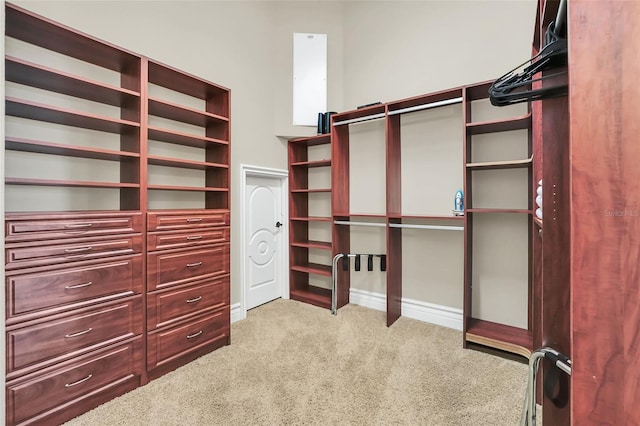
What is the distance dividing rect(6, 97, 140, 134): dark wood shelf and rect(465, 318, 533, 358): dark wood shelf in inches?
128

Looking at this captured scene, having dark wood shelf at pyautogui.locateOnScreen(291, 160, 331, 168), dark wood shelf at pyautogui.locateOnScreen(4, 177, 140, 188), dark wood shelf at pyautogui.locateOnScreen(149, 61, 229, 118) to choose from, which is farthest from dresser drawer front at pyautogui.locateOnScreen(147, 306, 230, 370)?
dark wood shelf at pyautogui.locateOnScreen(291, 160, 331, 168)

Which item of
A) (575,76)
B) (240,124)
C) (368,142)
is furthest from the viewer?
(368,142)

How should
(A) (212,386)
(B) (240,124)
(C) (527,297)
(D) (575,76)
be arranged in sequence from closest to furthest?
(D) (575,76)
(A) (212,386)
(C) (527,297)
(B) (240,124)

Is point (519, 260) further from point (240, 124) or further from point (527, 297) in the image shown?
Result: point (240, 124)

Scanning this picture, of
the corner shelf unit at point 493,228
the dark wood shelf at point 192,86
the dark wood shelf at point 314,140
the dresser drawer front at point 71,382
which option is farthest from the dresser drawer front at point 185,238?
the corner shelf unit at point 493,228

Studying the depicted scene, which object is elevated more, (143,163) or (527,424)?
(143,163)

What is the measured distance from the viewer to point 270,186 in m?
3.88

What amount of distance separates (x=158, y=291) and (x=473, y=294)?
9.40 feet

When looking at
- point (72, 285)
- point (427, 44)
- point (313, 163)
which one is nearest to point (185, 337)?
point (72, 285)

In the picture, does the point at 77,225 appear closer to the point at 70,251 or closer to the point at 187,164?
the point at 70,251

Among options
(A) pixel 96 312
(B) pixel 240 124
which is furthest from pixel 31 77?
(B) pixel 240 124

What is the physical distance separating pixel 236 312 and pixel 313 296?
3.34ft

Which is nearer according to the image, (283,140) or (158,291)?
(158,291)

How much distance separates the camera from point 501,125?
2.58 metres
